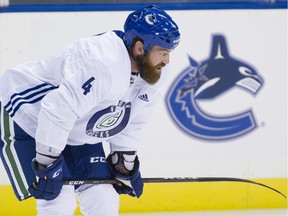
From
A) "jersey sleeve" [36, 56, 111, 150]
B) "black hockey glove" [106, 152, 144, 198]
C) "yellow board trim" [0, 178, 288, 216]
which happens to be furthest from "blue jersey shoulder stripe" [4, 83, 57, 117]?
"yellow board trim" [0, 178, 288, 216]

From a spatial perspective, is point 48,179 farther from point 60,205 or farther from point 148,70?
point 148,70

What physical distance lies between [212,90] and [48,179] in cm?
170

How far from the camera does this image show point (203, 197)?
4.38m

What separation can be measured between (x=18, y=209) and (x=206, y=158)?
100cm

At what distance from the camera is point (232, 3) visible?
434 cm

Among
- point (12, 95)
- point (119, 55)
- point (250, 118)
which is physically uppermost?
point (119, 55)

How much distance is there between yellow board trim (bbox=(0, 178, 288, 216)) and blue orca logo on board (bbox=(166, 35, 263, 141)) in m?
0.27

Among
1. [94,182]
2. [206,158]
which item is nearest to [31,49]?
[206,158]

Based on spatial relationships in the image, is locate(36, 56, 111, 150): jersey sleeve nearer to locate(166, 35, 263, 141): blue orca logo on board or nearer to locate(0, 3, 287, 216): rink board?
locate(0, 3, 287, 216): rink board

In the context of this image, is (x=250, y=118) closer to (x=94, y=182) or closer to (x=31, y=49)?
(x=31, y=49)

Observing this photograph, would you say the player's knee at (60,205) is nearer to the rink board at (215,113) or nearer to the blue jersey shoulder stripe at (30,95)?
the blue jersey shoulder stripe at (30,95)

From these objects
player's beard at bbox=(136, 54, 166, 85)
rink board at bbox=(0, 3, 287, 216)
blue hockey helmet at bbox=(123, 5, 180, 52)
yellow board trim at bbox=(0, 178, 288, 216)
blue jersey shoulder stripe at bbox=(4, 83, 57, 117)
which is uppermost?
blue hockey helmet at bbox=(123, 5, 180, 52)

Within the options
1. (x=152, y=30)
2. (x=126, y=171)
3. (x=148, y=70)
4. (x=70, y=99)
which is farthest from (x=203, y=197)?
(x=70, y=99)

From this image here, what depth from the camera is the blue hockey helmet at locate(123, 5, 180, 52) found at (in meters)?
2.84
